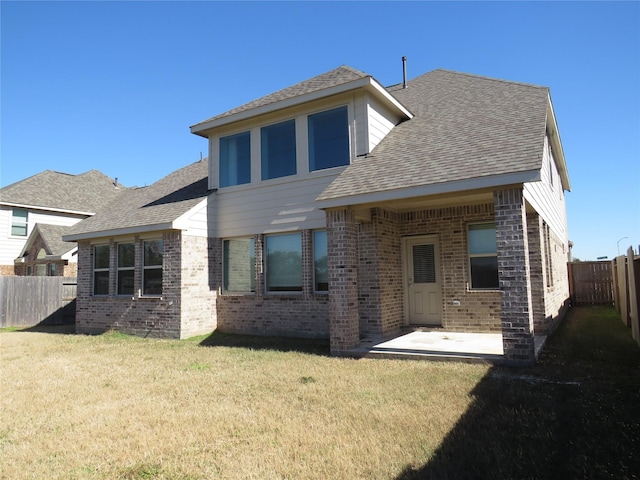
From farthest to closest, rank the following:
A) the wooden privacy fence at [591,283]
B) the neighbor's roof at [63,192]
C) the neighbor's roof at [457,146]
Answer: the neighbor's roof at [63,192] → the wooden privacy fence at [591,283] → the neighbor's roof at [457,146]

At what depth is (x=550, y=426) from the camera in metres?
4.41

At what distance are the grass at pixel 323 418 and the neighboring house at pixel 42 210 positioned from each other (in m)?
14.9

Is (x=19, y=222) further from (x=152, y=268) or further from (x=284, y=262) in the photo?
(x=284, y=262)

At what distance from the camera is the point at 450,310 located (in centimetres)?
1034

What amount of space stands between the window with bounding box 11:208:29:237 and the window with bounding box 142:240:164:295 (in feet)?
46.1

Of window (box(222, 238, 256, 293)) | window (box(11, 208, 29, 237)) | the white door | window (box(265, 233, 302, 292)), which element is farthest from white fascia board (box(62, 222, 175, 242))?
window (box(11, 208, 29, 237))

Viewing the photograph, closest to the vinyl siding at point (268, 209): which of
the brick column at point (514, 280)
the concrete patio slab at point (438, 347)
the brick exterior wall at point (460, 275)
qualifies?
the brick exterior wall at point (460, 275)

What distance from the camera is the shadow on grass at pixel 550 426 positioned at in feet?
11.6

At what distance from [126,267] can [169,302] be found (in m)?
2.45

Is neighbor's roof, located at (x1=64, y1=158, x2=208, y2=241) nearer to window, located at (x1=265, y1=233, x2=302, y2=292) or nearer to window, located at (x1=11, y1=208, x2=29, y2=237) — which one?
window, located at (x1=265, y1=233, x2=302, y2=292)

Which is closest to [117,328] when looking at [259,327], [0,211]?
[259,327]

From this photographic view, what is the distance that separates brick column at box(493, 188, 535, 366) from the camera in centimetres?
676

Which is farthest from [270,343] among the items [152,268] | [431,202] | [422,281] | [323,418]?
[323,418]

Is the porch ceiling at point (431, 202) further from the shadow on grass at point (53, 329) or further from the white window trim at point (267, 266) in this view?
the shadow on grass at point (53, 329)
